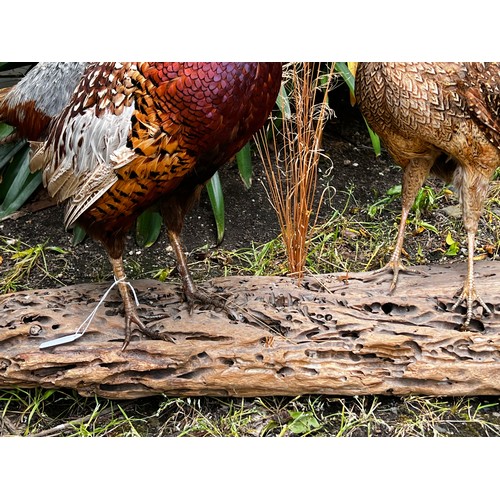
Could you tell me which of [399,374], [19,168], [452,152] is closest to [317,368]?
[399,374]

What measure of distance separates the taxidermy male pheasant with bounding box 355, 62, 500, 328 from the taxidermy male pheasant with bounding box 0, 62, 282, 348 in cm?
43

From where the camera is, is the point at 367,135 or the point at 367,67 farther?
the point at 367,135

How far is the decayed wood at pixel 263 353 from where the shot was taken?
248cm

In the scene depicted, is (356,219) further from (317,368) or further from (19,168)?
(19,168)

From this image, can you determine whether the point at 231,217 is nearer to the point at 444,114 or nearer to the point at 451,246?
the point at 451,246

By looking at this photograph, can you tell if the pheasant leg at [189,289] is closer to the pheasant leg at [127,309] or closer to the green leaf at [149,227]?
the pheasant leg at [127,309]

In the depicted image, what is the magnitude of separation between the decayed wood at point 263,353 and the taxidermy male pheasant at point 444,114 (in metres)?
0.17

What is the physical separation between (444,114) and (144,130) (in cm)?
106

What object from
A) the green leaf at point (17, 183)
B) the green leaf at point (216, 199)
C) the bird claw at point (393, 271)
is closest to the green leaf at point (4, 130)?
the green leaf at point (17, 183)

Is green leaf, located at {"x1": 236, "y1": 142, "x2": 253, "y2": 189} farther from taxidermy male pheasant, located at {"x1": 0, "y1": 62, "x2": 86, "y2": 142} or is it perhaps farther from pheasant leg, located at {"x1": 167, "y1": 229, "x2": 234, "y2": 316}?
taxidermy male pheasant, located at {"x1": 0, "y1": 62, "x2": 86, "y2": 142}

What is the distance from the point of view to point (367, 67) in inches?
95.8

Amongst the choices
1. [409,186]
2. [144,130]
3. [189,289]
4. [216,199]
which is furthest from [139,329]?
[409,186]

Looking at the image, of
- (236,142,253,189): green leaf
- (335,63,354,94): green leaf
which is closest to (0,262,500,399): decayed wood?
(236,142,253,189): green leaf

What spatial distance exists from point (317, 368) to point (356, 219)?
1410 mm
